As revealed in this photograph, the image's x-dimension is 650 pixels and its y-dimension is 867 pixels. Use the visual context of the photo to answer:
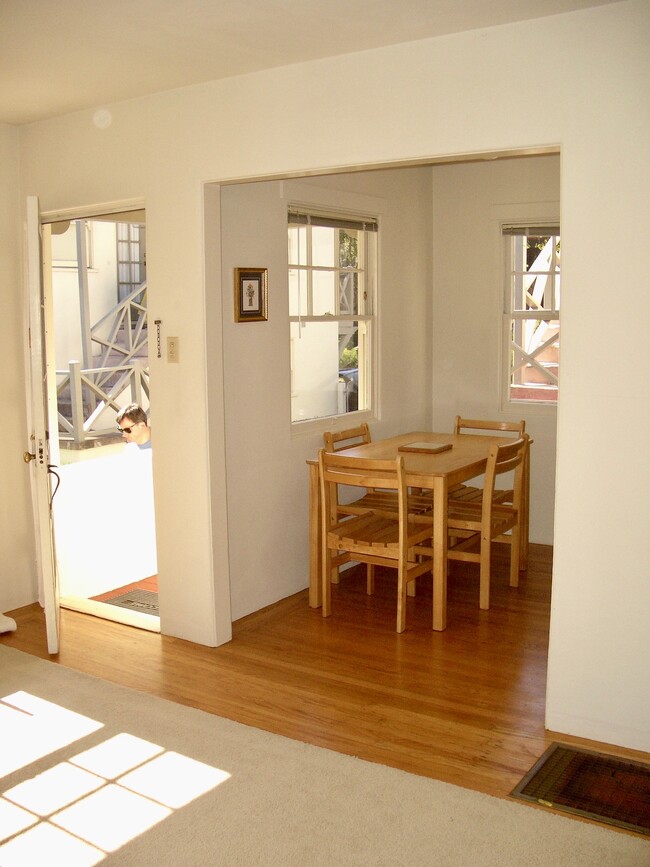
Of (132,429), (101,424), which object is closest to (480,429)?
(132,429)

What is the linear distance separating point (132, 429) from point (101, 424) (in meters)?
2.53

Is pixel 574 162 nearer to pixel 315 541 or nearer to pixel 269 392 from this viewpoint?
pixel 269 392

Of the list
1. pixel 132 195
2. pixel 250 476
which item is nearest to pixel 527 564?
pixel 250 476

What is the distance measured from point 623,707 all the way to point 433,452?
1.99m

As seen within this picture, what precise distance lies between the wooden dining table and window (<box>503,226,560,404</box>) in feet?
2.34

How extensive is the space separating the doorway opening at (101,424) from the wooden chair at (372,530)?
3.35ft

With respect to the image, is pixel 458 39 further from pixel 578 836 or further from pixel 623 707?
pixel 578 836

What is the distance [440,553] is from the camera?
Result: 14.3ft

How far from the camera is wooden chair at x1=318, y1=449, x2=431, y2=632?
13.9ft

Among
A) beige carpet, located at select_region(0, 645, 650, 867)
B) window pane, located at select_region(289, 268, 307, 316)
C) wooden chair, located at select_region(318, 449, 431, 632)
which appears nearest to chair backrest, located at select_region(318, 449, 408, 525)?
wooden chair, located at select_region(318, 449, 431, 632)

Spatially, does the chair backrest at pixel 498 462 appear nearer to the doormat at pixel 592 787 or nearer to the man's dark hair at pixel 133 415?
the doormat at pixel 592 787

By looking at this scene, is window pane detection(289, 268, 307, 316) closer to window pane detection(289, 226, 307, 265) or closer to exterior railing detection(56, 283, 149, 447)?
window pane detection(289, 226, 307, 265)

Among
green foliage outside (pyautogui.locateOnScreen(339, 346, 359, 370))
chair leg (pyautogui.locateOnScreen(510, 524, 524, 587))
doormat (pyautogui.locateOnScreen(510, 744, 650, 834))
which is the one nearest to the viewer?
doormat (pyautogui.locateOnScreen(510, 744, 650, 834))

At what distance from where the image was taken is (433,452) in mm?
4836
